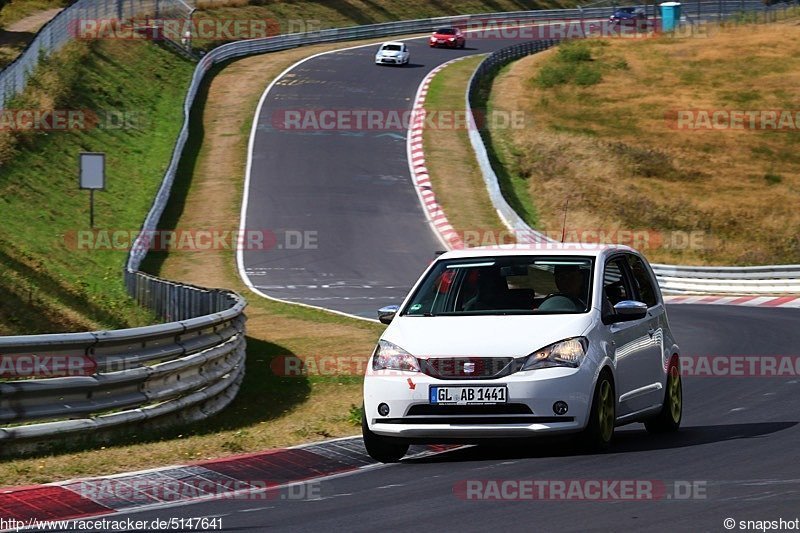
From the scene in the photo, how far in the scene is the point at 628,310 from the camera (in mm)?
10359

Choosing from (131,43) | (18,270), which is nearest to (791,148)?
(131,43)

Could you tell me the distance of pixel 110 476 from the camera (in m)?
9.27

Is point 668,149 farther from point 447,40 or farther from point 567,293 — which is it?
point 567,293

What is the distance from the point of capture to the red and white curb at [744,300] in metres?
31.0

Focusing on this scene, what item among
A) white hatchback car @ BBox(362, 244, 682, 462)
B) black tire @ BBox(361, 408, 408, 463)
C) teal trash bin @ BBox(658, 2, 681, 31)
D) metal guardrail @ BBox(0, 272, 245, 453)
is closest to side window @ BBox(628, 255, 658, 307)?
white hatchback car @ BBox(362, 244, 682, 462)

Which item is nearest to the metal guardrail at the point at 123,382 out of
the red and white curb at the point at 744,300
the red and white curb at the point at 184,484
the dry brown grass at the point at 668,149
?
the red and white curb at the point at 184,484

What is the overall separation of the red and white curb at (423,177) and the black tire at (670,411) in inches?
899

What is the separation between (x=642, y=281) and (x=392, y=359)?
2842 mm

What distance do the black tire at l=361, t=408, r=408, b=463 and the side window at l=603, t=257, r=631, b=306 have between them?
216 centimetres

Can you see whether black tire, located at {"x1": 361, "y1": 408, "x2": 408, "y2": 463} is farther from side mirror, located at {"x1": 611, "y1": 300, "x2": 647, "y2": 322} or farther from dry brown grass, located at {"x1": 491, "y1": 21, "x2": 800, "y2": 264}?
dry brown grass, located at {"x1": 491, "y1": 21, "x2": 800, "y2": 264}

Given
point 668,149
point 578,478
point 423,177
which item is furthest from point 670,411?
point 668,149

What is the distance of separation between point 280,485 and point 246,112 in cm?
4414

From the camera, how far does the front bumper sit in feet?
31.2

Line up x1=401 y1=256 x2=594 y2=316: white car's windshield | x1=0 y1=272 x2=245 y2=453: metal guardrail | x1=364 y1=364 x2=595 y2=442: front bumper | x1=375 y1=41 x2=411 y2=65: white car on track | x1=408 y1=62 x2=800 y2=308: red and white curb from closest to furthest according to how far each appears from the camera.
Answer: x1=364 y1=364 x2=595 y2=442: front bumper < x1=0 y1=272 x2=245 y2=453: metal guardrail < x1=401 y1=256 x2=594 y2=316: white car's windshield < x1=408 y1=62 x2=800 y2=308: red and white curb < x1=375 y1=41 x2=411 y2=65: white car on track
